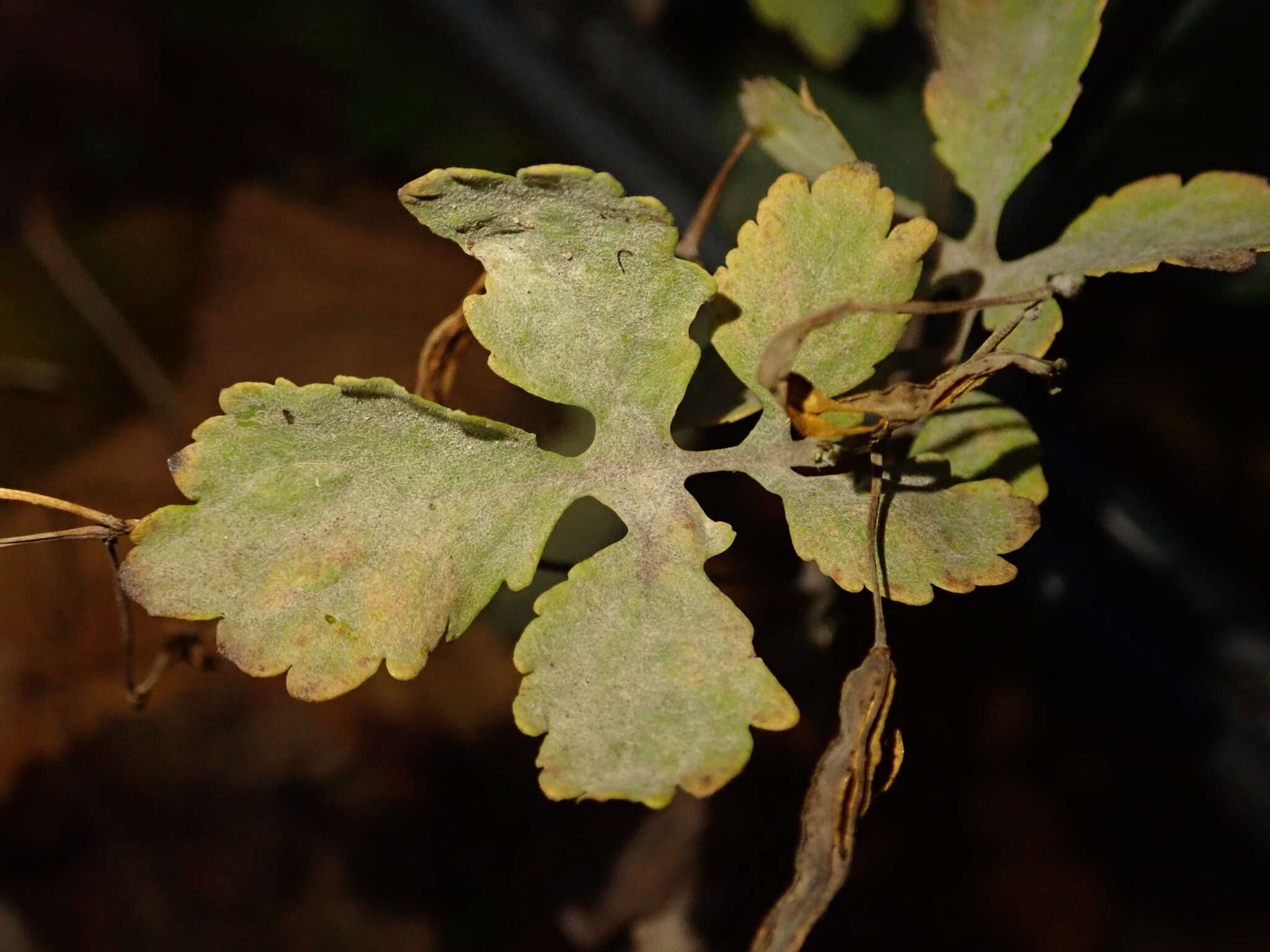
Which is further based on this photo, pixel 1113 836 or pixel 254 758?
pixel 254 758

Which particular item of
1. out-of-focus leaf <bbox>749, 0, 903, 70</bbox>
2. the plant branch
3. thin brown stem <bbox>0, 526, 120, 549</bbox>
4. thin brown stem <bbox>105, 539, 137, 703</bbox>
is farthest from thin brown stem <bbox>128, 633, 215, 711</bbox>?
out-of-focus leaf <bbox>749, 0, 903, 70</bbox>

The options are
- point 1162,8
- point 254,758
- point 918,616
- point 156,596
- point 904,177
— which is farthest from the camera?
point 254,758

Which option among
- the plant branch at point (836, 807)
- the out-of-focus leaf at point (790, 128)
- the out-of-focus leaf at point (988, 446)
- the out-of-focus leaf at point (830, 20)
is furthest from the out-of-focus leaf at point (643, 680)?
the out-of-focus leaf at point (830, 20)

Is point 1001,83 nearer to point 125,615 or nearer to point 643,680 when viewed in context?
point 643,680

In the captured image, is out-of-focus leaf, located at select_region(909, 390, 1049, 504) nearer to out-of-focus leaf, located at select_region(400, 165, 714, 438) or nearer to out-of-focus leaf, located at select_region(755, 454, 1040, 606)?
out-of-focus leaf, located at select_region(755, 454, 1040, 606)

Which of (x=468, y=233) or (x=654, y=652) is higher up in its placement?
(x=468, y=233)

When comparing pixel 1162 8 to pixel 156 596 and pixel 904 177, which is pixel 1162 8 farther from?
pixel 156 596

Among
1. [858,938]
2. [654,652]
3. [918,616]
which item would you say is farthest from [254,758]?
[654,652]

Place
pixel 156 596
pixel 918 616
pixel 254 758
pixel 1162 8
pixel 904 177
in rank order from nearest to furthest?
pixel 156 596
pixel 1162 8
pixel 918 616
pixel 904 177
pixel 254 758
